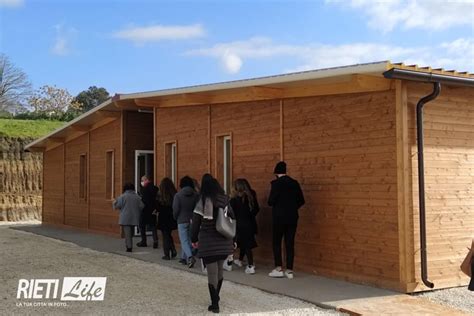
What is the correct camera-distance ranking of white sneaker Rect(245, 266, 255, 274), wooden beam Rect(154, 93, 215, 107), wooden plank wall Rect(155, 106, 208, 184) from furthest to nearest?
1. wooden plank wall Rect(155, 106, 208, 184)
2. wooden beam Rect(154, 93, 215, 107)
3. white sneaker Rect(245, 266, 255, 274)

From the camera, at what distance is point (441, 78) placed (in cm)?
748

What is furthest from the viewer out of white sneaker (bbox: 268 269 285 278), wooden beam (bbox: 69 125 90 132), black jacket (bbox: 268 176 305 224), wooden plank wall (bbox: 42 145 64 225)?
wooden plank wall (bbox: 42 145 64 225)

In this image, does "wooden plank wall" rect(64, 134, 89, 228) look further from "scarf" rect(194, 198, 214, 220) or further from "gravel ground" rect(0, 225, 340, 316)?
"scarf" rect(194, 198, 214, 220)

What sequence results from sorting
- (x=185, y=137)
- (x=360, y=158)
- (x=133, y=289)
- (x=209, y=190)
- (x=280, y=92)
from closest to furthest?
1. (x=209, y=190)
2. (x=133, y=289)
3. (x=360, y=158)
4. (x=280, y=92)
5. (x=185, y=137)

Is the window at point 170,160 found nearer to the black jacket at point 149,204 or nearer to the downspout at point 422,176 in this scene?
the black jacket at point 149,204

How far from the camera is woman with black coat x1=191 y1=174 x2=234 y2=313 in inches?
260

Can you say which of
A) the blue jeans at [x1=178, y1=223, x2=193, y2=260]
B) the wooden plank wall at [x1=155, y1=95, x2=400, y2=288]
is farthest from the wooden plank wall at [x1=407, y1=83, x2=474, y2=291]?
the blue jeans at [x1=178, y1=223, x2=193, y2=260]

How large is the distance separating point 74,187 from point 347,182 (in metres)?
13.1

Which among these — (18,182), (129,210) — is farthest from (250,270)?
(18,182)

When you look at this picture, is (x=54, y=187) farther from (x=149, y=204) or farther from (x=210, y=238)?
(x=210, y=238)

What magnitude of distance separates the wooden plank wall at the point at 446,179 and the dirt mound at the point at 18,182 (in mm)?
24862

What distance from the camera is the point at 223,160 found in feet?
38.0

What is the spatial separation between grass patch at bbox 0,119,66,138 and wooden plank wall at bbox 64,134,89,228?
11635 millimetres

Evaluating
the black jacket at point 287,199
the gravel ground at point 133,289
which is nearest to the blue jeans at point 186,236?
the gravel ground at point 133,289
